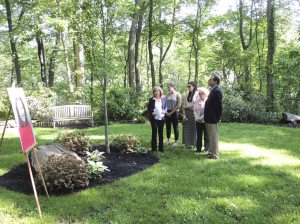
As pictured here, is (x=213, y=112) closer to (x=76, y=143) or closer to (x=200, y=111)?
(x=200, y=111)

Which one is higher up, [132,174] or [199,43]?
[199,43]

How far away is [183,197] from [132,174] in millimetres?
1488

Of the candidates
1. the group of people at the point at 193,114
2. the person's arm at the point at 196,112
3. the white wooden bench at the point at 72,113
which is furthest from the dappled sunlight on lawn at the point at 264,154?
the white wooden bench at the point at 72,113

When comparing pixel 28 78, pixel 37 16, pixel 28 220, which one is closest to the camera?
pixel 28 220

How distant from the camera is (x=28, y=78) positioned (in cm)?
3075

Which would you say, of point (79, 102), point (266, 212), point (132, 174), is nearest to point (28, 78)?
point (79, 102)

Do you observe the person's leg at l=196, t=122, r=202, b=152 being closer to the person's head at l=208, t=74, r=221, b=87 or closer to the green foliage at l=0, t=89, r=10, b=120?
the person's head at l=208, t=74, r=221, b=87

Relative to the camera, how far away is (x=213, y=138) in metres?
6.83

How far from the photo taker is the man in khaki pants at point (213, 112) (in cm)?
652

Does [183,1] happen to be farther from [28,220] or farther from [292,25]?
[28,220]

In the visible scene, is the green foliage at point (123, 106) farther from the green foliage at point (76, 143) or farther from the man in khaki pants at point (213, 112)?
the man in khaki pants at point (213, 112)

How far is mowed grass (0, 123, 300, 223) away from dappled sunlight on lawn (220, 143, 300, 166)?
0.07 ft

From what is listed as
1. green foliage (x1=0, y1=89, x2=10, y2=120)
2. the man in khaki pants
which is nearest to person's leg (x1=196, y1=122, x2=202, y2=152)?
the man in khaki pants

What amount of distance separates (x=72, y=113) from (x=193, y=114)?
7729mm
